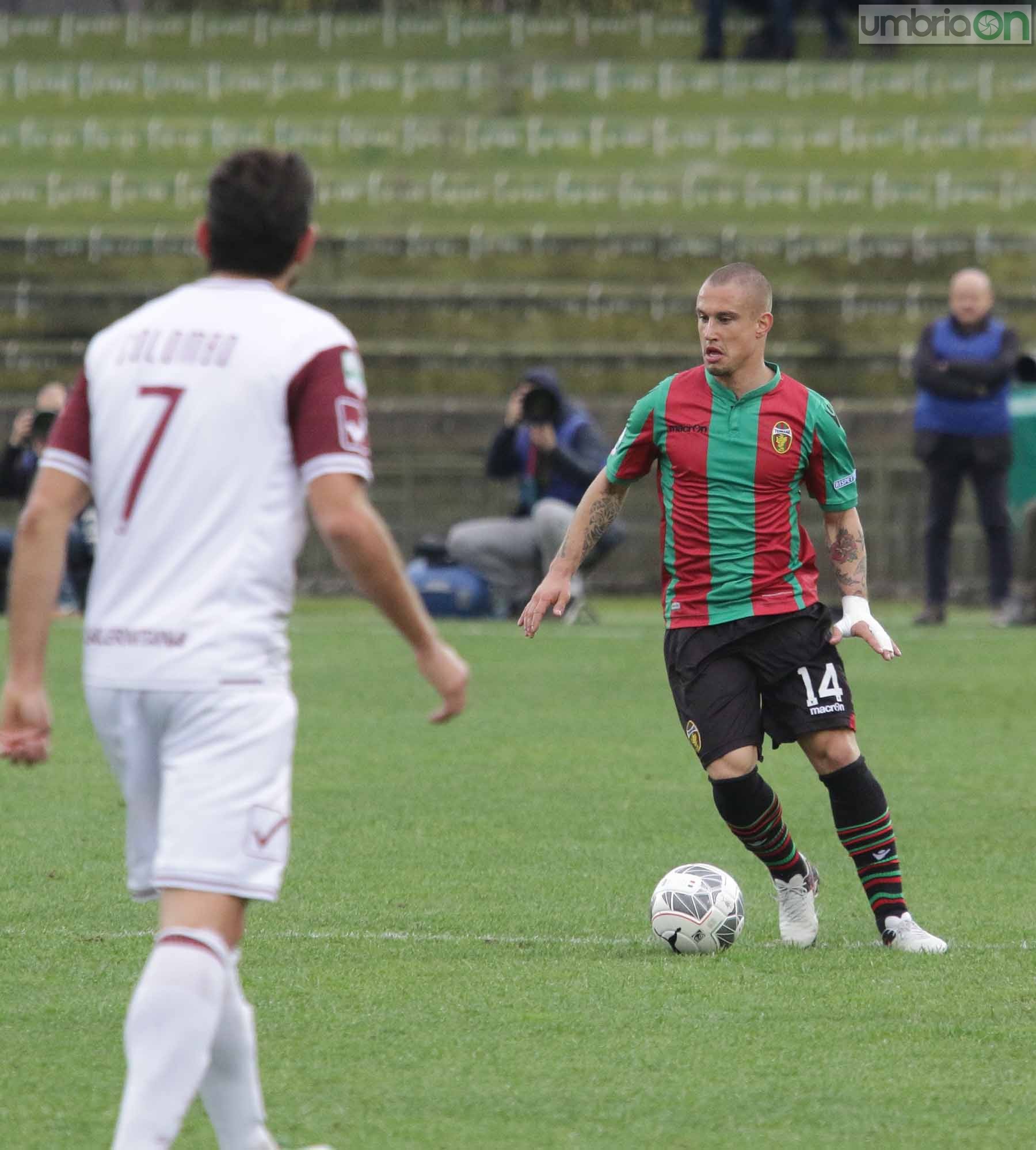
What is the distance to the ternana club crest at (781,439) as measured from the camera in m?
5.79

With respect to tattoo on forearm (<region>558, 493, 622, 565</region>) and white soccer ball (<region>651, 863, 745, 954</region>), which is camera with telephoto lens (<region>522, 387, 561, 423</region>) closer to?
tattoo on forearm (<region>558, 493, 622, 565</region>)

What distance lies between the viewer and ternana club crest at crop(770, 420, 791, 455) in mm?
5789

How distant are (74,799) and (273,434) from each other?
501cm

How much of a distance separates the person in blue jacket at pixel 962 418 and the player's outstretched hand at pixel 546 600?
30.5ft

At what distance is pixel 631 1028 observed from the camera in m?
4.75

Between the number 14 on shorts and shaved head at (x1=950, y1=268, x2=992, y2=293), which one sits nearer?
the number 14 on shorts

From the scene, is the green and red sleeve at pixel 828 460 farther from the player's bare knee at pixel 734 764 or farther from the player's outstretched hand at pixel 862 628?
the player's bare knee at pixel 734 764

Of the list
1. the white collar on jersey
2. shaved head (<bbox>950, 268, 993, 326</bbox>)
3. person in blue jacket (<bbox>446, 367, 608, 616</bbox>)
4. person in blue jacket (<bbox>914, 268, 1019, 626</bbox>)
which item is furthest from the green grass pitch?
person in blue jacket (<bbox>446, 367, 608, 616</bbox>)

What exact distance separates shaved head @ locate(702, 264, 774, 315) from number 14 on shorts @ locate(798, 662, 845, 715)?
3.28ft

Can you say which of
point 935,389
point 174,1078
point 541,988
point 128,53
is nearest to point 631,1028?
point 541,988

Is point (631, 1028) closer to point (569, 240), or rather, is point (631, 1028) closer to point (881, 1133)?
point (881, 1133)

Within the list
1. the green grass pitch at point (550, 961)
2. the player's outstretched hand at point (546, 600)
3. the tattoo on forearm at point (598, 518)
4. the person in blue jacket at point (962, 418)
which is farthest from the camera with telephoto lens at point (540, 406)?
the player's outstretched hand at point (546, 600)
